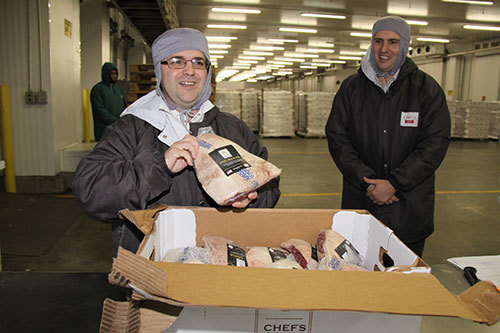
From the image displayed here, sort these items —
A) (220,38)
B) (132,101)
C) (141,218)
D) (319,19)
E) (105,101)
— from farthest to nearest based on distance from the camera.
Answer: (220,38), (319,19), (132,101), (105,101), (141,218)

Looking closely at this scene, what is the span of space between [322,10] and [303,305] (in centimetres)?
1374

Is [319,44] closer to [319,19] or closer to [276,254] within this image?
[319,19]

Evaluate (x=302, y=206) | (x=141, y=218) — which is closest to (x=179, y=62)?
(x=141, y=218)

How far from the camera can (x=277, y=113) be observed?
1418cm

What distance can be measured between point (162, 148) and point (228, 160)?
0.51 meters

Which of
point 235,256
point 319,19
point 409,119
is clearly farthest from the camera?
point 319,19

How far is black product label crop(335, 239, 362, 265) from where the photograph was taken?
1141 mm

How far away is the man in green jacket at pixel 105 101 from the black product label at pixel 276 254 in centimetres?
568

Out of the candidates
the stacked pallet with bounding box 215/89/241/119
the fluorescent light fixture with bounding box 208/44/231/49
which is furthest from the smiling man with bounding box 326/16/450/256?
the fluorescent light fixture with bounding box 208/44/231/49

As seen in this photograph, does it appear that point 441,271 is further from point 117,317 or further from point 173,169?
point 117,317

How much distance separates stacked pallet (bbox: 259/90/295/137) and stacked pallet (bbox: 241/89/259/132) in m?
1.15

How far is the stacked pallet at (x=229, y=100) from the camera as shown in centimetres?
1448

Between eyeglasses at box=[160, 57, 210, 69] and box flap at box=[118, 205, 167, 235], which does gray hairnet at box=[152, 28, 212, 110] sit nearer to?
eyeglasses at box=[160, 57, 210, 69]

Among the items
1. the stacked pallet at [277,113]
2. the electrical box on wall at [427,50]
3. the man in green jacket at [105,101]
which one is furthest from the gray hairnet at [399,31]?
the electrical box on wall at [427,50]
